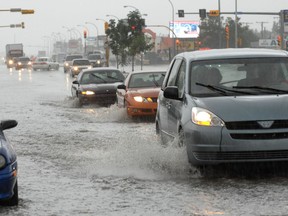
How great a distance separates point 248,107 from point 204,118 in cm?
54

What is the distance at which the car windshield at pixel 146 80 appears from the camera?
20625 millimetres

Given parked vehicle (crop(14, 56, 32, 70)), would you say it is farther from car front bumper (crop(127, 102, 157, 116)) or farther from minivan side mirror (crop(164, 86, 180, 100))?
minivan side mirror (crop(164, 86, 180, 100))

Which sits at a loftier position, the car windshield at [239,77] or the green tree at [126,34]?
the car windshield at [239,77]

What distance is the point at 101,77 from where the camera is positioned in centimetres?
2597

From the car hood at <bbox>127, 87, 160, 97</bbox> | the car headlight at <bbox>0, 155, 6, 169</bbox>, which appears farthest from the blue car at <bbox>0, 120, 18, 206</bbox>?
the car hood at <bbox>127, 87, 160, 97</bbox>

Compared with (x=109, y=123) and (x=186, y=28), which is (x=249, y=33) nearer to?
(x=186, y=28)

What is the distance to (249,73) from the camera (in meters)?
10.3

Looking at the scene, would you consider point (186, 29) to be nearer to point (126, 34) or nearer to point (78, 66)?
point (126, 34)

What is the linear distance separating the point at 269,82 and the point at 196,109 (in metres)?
1.26

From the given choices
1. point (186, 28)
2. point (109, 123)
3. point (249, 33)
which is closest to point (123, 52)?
point (109, 123)

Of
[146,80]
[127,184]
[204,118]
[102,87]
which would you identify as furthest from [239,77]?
[102,87]

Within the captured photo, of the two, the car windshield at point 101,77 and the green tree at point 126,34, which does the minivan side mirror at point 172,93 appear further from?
the green tree at point 126,34

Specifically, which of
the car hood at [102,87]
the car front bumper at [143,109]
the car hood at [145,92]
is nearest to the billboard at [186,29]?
the car hood at [102,87]

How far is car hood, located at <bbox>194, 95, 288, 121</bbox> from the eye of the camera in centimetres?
917
